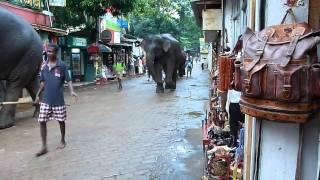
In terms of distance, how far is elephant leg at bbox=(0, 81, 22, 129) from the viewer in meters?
9.71

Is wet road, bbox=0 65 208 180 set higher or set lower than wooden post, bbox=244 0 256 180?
lower

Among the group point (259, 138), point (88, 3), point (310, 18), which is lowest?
point (259, 138)

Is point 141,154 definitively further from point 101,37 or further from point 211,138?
point 101,37

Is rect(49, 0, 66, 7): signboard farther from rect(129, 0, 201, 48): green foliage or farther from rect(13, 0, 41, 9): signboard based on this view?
rect(129, 0, 201, 48): green foliage

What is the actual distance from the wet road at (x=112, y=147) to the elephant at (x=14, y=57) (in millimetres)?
497

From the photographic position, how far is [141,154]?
23.6ft

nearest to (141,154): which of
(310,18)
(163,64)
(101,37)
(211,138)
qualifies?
(211,138)

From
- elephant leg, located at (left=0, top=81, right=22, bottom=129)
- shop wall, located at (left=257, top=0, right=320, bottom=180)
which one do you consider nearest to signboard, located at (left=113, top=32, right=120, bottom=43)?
elephant leg, located at (left=0, top=81, right=22, bottom=129)

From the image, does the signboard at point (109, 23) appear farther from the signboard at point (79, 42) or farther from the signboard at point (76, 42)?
the signboard at point (76, 42)

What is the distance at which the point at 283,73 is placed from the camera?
2609 mm

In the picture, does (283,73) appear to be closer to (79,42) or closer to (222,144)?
(222,144)

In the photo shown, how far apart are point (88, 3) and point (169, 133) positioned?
13.5 meters

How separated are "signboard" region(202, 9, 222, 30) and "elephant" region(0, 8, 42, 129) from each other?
3.93m

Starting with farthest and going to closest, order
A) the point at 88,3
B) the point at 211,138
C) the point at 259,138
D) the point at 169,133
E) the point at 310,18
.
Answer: the point at 88,3 → the point at 169,133 → the point at 211,138 → the point at 259,138 → the point at 310,18
